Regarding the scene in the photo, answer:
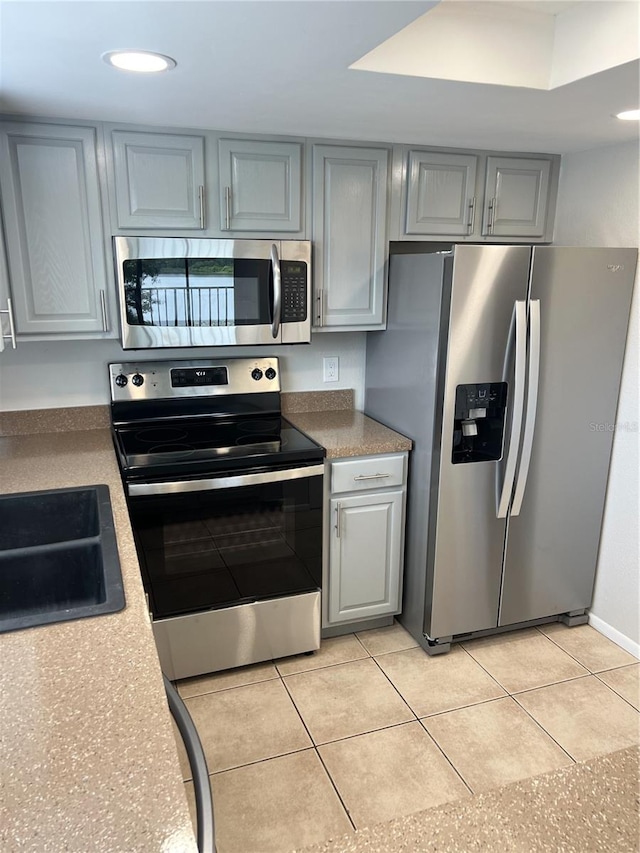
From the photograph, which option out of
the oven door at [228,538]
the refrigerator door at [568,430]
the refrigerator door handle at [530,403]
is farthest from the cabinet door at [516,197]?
the oven door at [228,538]

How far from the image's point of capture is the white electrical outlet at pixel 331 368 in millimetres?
2896

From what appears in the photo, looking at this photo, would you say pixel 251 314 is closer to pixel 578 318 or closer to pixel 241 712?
pixel 578 318

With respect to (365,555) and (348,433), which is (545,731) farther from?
(348,433)

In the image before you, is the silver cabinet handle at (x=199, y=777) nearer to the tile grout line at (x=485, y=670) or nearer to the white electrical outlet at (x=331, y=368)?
the tile grout line at (x=485, y=670)

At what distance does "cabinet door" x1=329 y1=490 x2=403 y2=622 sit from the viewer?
2506mm

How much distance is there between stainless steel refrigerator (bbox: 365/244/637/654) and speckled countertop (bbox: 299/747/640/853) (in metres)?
1.67

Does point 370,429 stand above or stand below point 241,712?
above

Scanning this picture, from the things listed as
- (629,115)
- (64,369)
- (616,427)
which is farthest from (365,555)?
(629,115)

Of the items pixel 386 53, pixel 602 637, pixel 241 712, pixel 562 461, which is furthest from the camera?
pixel 602 637

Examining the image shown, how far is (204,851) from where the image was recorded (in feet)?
2.36

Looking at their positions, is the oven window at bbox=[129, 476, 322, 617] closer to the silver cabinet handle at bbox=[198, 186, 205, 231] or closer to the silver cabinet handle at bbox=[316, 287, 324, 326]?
the silver cabinet handle at bbox=[316, 287, 324, 326]

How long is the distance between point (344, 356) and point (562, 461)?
1094 millimetres

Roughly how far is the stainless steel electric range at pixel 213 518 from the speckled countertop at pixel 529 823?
1.59 metres

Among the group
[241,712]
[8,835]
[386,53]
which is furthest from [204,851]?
[386,53]
